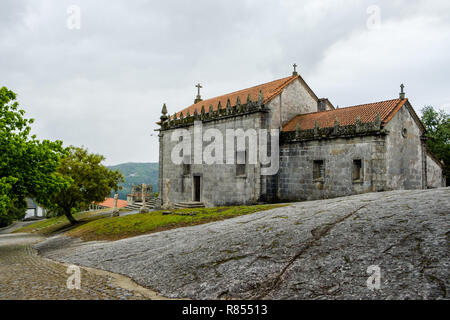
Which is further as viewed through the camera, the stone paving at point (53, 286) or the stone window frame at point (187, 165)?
the stone window frame at point (187, 165)

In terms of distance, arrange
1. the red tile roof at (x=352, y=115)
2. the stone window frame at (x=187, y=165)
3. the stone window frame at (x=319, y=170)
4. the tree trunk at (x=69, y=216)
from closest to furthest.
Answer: the red tile roof at (x=352, y=115) → the stone window frame at (x=319, y=170) → the stone window frame at (x=187, y=165) → the tree trunk at (x=69, y=216)

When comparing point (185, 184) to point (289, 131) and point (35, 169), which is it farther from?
point (35, 169)

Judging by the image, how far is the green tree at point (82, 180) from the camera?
34281mm

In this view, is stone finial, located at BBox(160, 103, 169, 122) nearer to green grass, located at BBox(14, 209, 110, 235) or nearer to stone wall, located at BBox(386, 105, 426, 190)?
green grass, located at BBox(14, 209, 110, 235)

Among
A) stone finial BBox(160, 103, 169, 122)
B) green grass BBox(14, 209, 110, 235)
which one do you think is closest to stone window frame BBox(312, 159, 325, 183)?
stone finial BBox(160, 103, 169, 122)

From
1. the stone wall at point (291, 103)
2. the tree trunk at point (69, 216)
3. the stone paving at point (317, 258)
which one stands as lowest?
the tree trunk at point (69, 216)

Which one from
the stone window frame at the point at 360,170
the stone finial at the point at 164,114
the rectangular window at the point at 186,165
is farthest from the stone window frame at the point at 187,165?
the stone window frame at the point at 360,170

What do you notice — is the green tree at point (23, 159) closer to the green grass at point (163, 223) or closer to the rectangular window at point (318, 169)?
the green grass at point (163, 223)

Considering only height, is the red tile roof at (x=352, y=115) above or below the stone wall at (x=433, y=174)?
above

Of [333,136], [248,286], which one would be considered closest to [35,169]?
[248,286]

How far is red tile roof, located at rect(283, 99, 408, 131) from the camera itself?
23250 millimetres

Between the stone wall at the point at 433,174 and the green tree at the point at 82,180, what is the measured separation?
1188 inches

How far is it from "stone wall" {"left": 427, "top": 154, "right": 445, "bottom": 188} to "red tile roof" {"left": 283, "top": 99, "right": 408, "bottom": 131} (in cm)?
650

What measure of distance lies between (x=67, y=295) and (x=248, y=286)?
14.9 feet
